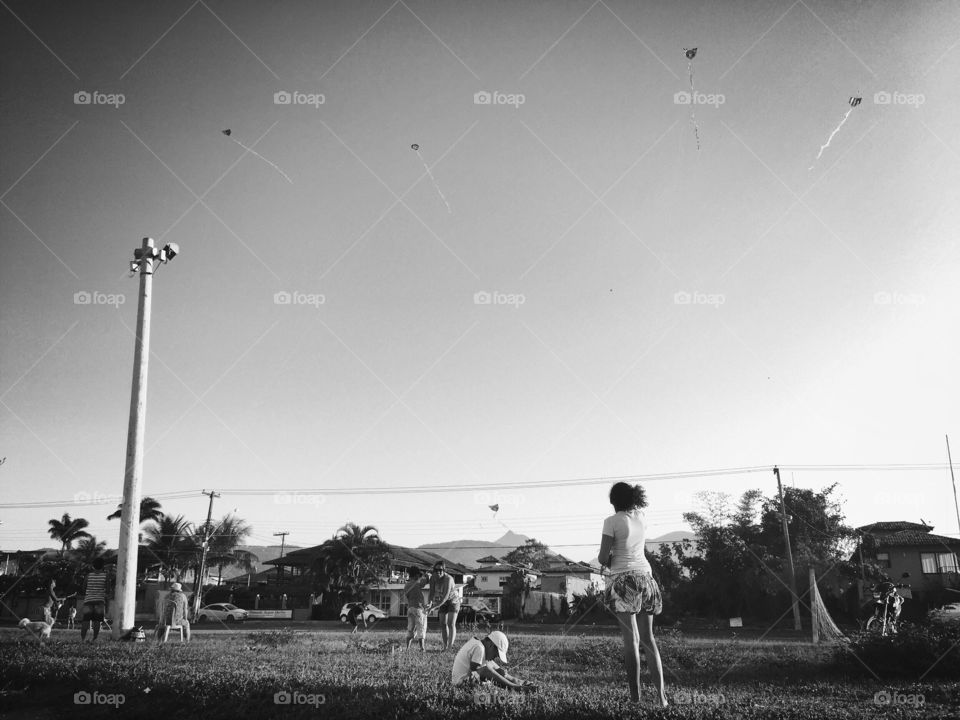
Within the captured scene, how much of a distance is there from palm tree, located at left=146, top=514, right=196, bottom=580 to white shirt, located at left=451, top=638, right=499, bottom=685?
182ft

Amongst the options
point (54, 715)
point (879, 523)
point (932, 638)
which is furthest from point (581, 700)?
point (879, 523)

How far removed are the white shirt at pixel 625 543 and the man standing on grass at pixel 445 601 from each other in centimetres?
659

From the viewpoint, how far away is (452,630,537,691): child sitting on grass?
7.49 metres

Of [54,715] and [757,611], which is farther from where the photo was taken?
[757,611]

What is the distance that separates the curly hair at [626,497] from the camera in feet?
21.4

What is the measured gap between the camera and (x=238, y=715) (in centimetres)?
707

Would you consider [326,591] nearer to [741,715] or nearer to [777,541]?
[777,541]

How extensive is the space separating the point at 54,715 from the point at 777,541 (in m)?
45.3

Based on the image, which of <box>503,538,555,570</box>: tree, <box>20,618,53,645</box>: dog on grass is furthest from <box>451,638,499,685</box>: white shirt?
<box>503,538,555,570</box>: tree

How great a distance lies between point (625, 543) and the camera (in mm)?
6371

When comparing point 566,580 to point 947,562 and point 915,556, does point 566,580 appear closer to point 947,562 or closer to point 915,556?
point 915,556

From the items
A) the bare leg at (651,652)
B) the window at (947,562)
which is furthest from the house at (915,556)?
the bare leg at (651,652)
